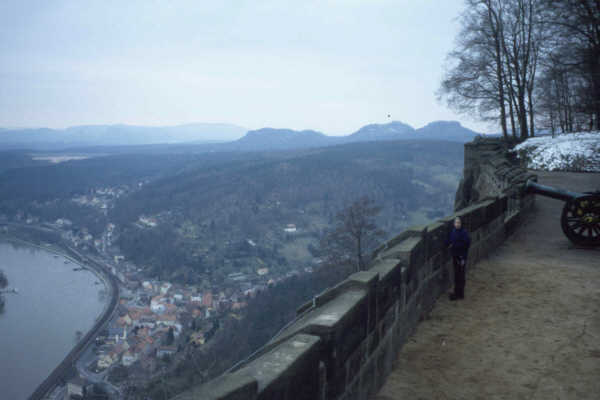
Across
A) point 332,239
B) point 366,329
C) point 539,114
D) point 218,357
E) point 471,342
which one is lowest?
point 218,357

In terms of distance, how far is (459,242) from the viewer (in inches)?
243

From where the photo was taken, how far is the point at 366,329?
11.4 ft

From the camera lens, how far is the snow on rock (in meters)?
18.5

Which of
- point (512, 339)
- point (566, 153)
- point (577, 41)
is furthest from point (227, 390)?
point (577, 41)

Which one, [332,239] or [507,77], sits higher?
[507,77]

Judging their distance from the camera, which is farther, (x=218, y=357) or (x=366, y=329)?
(x=218, y=357)

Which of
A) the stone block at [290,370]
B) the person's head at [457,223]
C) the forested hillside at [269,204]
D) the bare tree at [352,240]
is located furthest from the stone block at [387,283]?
the forested hillside at [269,204]

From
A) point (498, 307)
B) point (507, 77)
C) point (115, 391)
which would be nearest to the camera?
point (498, 307)

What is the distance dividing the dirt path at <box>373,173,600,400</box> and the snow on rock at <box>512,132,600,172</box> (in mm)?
12508

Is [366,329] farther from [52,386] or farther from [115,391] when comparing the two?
[52,386]

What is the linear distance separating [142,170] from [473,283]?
176 m

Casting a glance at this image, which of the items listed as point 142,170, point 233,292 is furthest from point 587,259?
point 142,170

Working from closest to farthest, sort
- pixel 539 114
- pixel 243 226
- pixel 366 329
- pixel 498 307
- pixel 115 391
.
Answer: pixel 366 329 < pixel 498 307 < pixel 115 391 < pixel 539 114 < pixel 243 226

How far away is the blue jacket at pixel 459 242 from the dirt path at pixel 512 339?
31.4 inches
